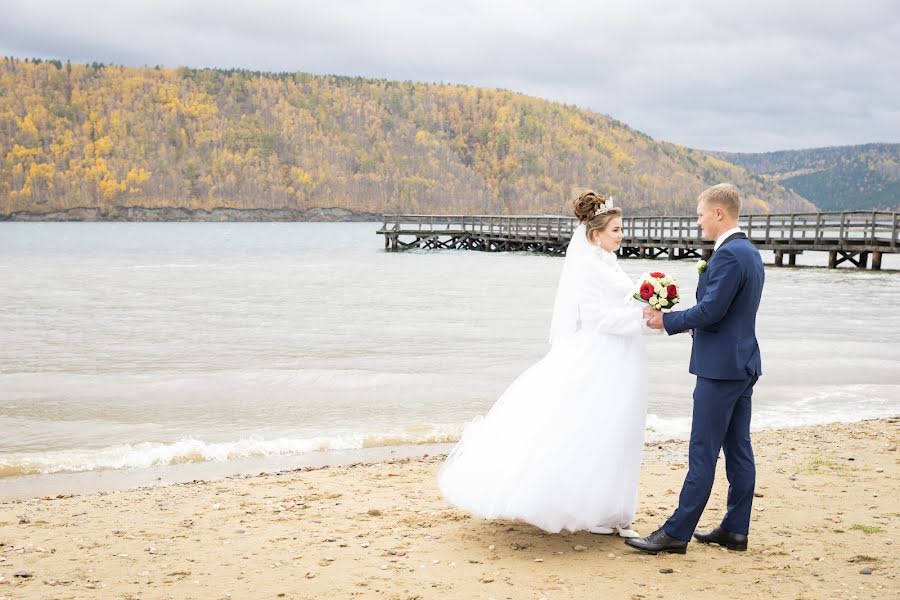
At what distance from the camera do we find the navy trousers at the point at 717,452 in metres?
4.55

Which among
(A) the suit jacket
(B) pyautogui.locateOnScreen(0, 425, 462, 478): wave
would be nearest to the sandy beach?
(A) the suit jacket

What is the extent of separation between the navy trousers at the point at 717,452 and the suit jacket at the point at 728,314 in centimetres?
11

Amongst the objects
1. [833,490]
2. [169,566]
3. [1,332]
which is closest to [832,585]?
[833,490]

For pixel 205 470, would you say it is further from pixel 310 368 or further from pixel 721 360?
pixel 310 368

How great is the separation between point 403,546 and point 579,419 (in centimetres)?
133

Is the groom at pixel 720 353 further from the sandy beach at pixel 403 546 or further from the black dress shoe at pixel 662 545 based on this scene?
the sandy beach at pixel 403 546

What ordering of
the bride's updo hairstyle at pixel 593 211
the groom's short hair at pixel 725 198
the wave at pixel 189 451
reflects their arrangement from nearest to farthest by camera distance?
1. the groom's short hair at pixel 725 198
2. the bride's updo hairstyle at pixel 593 211
3. the wave at pixel 189 451

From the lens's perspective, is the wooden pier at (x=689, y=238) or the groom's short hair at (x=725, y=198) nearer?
the groom's short hair at (x=725, y=198)

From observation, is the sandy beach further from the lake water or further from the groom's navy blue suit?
the lake water

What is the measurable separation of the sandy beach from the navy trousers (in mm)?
205

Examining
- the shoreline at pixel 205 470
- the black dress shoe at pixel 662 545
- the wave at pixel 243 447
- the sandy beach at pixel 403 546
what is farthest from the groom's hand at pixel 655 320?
the wave at pixel 243 447

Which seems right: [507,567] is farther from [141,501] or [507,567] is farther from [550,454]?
[141,501]

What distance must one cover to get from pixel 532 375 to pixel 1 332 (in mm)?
17270

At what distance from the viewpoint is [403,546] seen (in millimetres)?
5180
